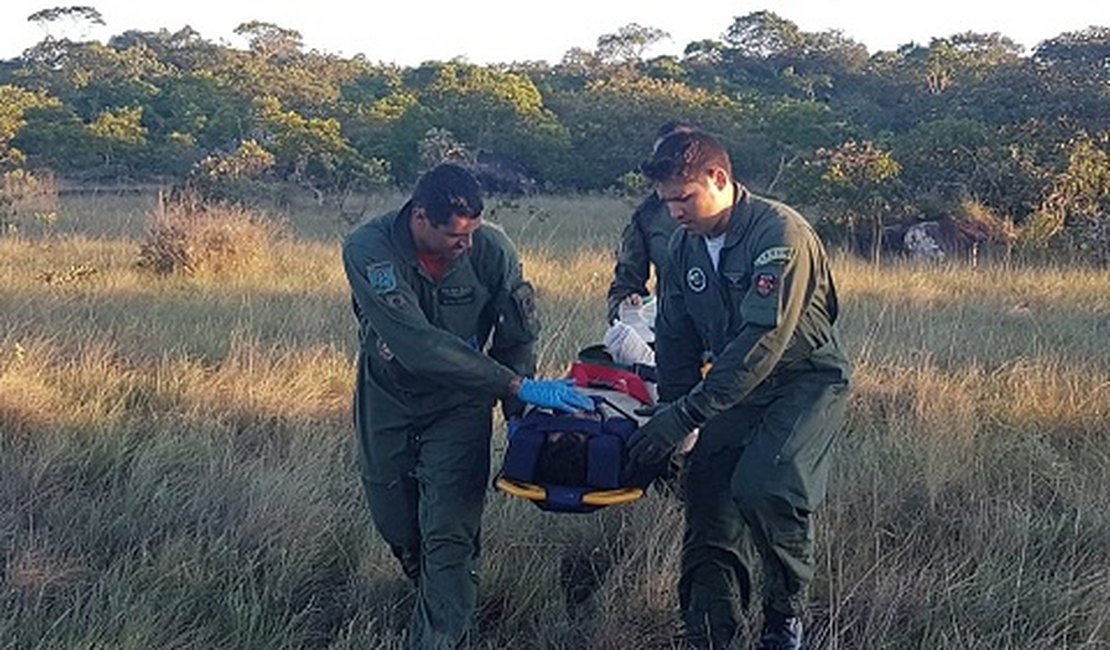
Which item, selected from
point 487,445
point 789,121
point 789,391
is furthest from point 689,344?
point 789,121

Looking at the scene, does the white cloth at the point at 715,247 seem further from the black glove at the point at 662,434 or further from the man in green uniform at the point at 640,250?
the man in green uniform at the point at 640,250

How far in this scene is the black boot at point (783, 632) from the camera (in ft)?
13.5

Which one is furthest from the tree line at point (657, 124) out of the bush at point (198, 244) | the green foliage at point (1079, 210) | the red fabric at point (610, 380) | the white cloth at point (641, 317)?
the red fabric at point (610, 380)

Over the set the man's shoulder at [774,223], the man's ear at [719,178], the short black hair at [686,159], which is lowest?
the man's shoulder at [774,223]

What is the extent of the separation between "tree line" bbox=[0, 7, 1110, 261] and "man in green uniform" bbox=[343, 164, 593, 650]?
7.54 meters

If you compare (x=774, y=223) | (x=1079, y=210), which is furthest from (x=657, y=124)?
(x=774, y=223)

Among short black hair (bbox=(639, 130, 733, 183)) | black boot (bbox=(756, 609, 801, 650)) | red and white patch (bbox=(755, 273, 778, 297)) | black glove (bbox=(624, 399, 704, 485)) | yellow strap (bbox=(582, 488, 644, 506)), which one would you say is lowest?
black boot (bbox=(756, 609, 801, 650))

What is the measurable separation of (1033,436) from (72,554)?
14.1ft

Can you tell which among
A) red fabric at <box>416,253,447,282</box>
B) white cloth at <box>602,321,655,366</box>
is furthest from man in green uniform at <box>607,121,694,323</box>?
red fabric at <box>416,253,447,282</box>

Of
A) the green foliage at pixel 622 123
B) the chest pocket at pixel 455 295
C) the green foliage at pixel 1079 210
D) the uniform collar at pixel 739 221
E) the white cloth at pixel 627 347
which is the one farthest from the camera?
the green foliage at pixel 622 123

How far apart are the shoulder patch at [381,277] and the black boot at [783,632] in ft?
5.44

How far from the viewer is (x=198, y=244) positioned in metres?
12.3

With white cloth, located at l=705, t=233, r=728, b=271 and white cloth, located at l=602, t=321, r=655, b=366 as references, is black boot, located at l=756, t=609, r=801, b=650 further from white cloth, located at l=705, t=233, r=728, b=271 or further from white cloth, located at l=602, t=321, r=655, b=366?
white cloth, located at l=602, t=321, r=655, b=366

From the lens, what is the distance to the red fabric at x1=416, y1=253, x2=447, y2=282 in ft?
14.5
